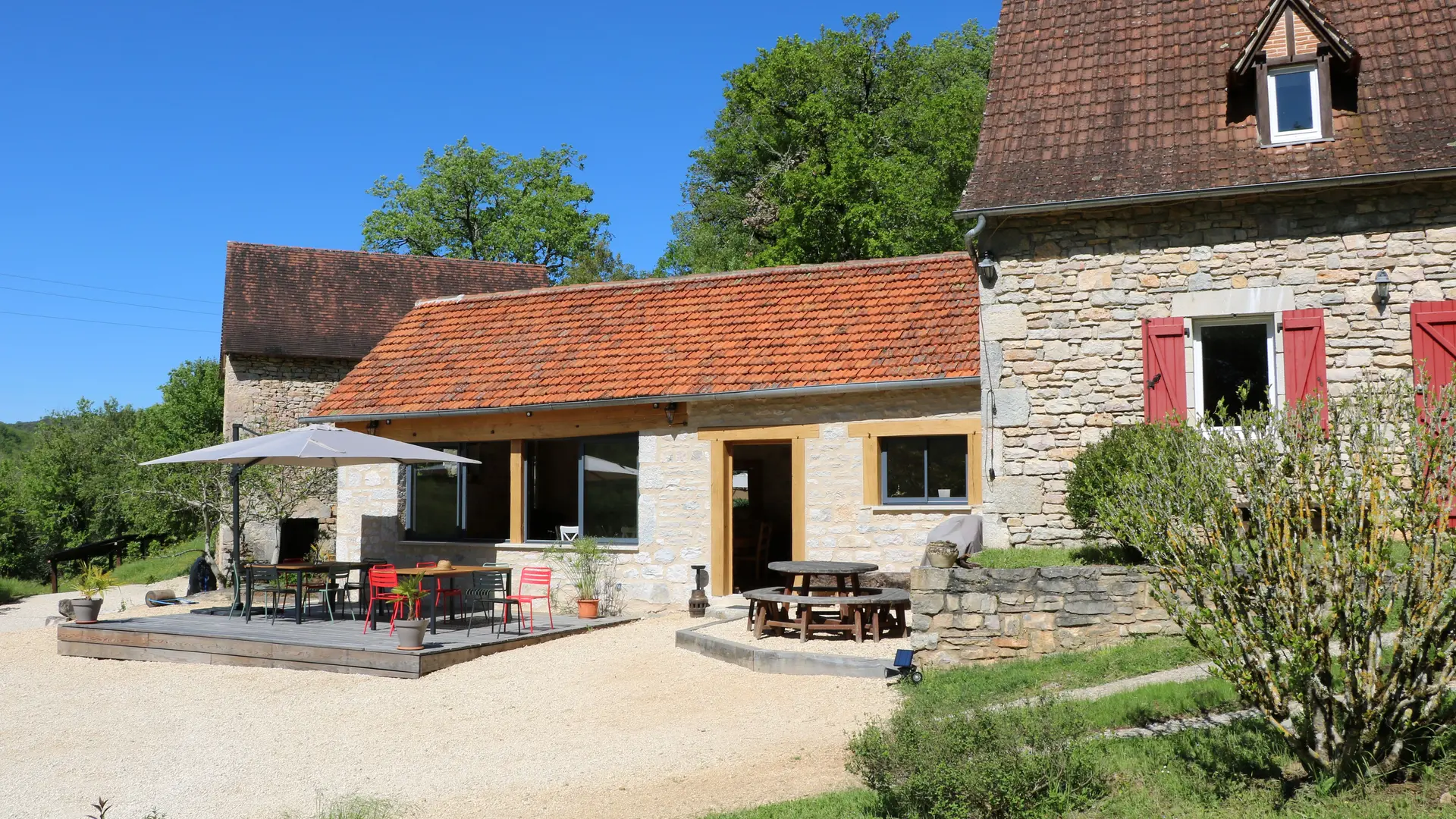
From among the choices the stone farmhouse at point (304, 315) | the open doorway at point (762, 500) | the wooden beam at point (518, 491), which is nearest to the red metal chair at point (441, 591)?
the wooden beam at point (518, 491)

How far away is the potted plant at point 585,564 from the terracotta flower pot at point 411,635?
3.32 metres

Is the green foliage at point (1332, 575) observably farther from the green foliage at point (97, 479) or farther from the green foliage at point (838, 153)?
the green foliage at point (97, 479)

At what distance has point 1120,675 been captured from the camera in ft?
27.0

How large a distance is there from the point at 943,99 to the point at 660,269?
14.4 metres

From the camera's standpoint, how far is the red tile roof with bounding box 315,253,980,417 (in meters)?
14.2

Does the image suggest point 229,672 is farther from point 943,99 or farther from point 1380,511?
point 943,99

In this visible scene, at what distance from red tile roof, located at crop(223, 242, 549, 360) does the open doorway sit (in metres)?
10.4

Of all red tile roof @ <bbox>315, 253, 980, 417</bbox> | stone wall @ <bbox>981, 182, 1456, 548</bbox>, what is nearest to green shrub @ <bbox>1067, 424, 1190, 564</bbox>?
stone wall @ <bbox>981, 182, 1456, 548</bbox>

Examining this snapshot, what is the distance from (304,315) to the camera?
2595 centimetres

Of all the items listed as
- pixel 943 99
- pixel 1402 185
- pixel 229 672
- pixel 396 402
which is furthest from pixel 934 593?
pixel 943 99

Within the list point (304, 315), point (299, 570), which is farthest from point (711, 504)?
point (304, 315)

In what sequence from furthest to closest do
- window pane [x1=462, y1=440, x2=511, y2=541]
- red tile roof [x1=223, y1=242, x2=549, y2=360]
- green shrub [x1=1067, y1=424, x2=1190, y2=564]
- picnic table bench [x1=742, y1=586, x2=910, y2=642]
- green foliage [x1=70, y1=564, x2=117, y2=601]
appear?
red tile roof [x1=223, y1=242, x2=549, y2=360] → window pane [x1=462, y1=440, x2=511, y2=541] → green foliage [x1=70, y1=564, x2=117, y2=601] → picnic table bench [x1=742, y1=586, x2=910, y2=642] → green shrub [x1=1067, y1=424, x2=1190, y2=564]

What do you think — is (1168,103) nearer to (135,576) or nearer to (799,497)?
(799,497)

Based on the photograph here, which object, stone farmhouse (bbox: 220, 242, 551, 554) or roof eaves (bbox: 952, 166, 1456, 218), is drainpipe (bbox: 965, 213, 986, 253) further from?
stone farmhouse (bbox: 220, 242, 551, 554)
